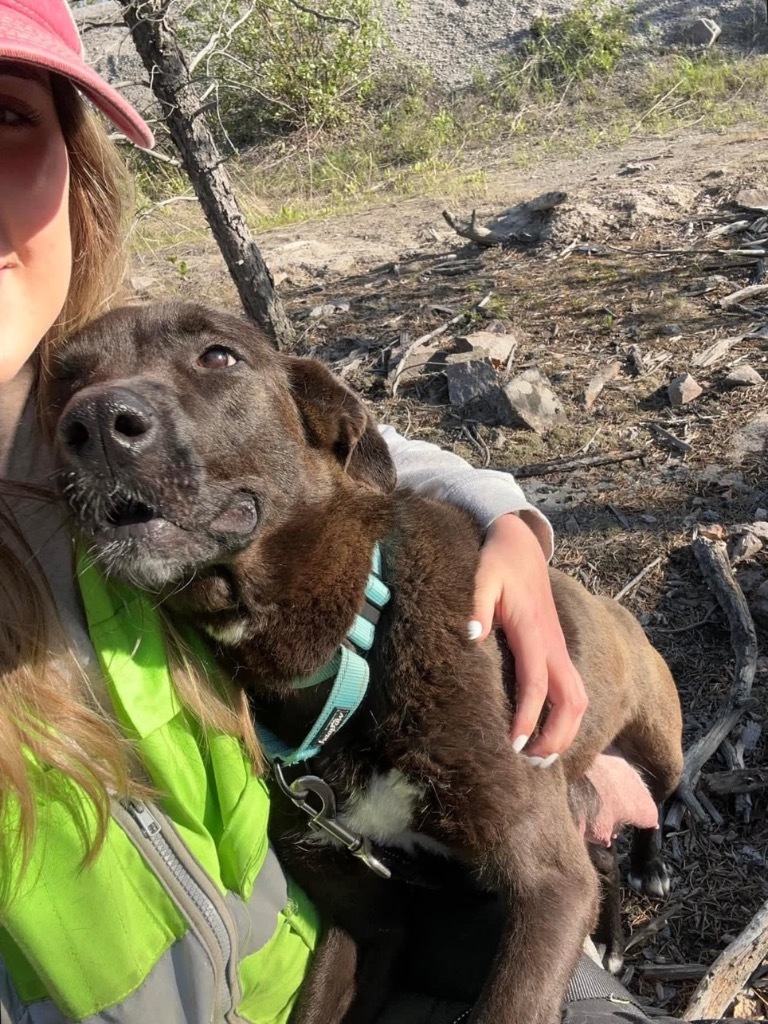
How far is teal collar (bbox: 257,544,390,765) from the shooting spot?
2.00 m

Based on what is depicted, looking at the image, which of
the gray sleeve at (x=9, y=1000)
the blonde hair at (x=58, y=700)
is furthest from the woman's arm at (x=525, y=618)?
the gray sleeve at (x=9, y=1000)

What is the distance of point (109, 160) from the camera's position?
6.91 ft

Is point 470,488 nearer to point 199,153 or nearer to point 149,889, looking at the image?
point 149,889

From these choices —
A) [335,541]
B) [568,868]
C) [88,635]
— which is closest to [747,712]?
[568,868]

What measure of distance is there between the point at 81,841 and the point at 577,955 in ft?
3.72

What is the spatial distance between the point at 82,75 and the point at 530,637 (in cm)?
150

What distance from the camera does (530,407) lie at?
4660 millimetres

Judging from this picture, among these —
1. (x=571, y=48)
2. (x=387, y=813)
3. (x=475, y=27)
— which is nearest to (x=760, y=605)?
(x=387, y=813)

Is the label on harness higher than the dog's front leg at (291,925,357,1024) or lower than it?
higher

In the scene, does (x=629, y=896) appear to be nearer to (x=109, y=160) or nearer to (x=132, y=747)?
(x=132, y=747)

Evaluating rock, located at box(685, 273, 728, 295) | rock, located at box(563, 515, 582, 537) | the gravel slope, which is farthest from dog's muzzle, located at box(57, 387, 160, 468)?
the gravel slope

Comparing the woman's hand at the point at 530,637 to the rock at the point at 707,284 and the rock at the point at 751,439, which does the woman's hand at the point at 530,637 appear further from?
the rock at the point at 707,284

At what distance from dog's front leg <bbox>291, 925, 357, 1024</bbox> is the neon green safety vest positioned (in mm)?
154

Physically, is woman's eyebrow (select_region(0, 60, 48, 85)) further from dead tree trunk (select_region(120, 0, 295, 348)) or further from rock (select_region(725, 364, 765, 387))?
rock (select_region(725, 364, 765, 387))
